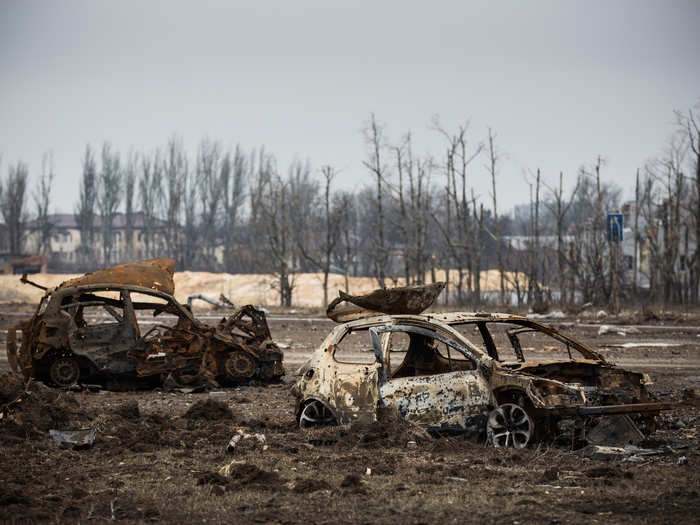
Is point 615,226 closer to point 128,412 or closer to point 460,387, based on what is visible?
point 460,387

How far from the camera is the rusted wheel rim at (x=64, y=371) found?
13.4m

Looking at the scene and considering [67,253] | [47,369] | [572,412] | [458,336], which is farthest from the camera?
[67,253]

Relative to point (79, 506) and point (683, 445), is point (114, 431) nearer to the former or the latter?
point (79, 506)

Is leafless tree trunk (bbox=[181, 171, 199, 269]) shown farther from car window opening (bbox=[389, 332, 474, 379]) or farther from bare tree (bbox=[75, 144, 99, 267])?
car window opening (bbox=[389, 332, 474, 379])

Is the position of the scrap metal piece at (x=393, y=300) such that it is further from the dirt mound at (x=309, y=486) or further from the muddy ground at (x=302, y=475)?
the dirt mound at (x=309, y=486)

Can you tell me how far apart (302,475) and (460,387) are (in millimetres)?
1920

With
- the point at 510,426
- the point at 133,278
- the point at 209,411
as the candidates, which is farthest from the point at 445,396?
the point at 133,278

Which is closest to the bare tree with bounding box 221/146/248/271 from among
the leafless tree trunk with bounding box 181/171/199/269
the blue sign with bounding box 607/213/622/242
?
the leafless tree trunk with bounding box 181/171/199/269

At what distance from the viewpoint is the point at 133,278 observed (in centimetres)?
1406

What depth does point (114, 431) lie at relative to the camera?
9.65m

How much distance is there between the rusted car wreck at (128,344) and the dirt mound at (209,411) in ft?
9.11

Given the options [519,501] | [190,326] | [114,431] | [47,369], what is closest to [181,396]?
[190,326]

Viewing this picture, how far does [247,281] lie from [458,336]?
58.6 m

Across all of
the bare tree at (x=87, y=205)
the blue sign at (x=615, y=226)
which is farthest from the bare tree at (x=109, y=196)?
the blue sign at (x=615, y=226)
